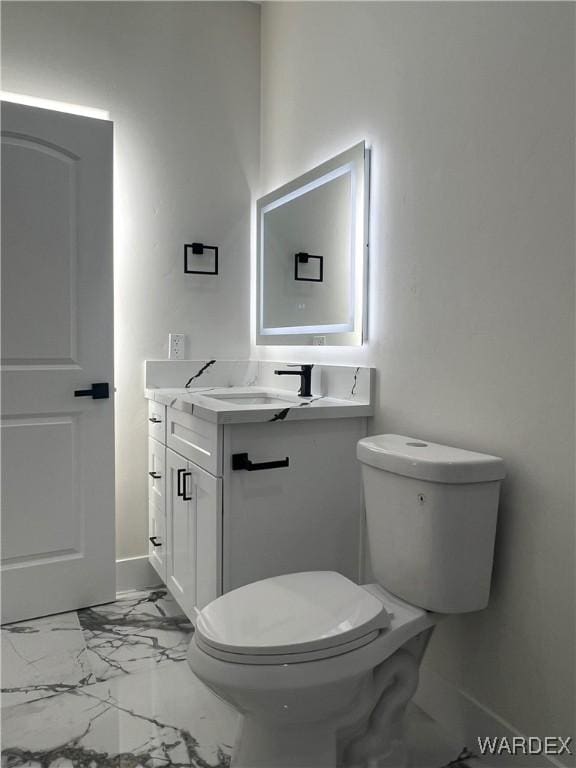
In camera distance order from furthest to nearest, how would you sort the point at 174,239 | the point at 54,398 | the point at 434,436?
the point at 174,239
the point at 54,398
the point at 434,436

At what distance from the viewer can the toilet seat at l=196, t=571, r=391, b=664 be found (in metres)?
1.13

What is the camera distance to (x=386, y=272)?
1806 millimetres

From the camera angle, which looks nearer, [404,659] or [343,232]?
[404,659]

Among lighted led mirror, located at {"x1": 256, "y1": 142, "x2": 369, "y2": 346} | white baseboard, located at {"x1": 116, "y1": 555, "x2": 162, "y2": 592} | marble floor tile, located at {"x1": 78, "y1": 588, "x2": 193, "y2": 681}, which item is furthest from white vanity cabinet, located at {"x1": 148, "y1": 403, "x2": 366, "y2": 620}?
white baseboard, located at {"x1": 116, "y1": 555, "x2": 162, "y2": 592}

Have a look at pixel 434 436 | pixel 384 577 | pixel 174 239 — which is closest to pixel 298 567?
pixel 384 577

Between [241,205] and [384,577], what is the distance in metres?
1.88

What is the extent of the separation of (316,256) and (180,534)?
1161mm

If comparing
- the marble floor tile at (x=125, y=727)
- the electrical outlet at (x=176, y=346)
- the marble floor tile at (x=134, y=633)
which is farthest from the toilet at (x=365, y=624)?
the electrical outlet at (x=176, y=346)

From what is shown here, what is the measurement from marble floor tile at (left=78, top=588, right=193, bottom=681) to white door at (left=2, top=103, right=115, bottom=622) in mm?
117

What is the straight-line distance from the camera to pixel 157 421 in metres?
2.32

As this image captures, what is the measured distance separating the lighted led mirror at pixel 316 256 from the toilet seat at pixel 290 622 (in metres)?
0.90

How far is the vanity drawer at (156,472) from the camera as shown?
2.23 metres

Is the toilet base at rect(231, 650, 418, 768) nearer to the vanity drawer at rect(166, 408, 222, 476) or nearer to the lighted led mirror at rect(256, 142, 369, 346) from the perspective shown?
the vanity drawer at rect(166, 408, 222, 476)

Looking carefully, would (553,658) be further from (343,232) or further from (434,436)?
(343,232)
